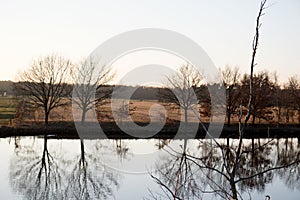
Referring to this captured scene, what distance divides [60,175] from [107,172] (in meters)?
1.38

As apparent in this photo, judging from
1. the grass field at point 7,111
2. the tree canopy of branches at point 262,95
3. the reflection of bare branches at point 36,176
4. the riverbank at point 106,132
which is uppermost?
the tree canopy of branches at point 262,95

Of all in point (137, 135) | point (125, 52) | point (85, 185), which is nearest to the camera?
point (85, 185)

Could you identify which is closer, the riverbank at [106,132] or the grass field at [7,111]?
the riverbank at [106,132]

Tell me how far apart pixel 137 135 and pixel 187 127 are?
366cm

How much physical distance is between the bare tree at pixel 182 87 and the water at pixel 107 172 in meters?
7.59

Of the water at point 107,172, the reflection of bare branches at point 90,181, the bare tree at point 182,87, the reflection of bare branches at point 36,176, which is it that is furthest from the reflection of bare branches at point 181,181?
the bare tree at point 182,87

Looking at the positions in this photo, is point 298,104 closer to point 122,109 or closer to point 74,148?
point 122,109

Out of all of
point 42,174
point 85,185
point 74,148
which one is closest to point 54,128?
point 74,148

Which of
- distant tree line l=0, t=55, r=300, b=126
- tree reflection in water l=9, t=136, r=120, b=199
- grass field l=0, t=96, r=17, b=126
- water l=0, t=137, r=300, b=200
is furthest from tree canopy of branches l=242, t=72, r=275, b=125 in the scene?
grass field l=0, t=96, r=17, b=126

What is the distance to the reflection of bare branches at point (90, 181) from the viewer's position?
A: 983cm

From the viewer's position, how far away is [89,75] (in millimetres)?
26172

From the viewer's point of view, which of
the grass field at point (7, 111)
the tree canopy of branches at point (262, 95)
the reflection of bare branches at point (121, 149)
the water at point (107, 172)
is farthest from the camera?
the tree canopy of branches at point (262, 95)

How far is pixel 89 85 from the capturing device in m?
25.1

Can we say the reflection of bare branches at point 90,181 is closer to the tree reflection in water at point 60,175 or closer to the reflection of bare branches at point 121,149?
the tree reflection in water at point 60,175
